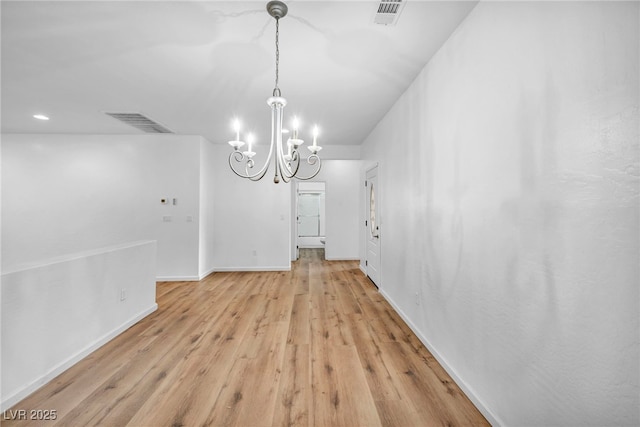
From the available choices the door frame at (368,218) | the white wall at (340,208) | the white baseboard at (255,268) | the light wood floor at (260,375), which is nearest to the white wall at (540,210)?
the light wood floor at (260,375)

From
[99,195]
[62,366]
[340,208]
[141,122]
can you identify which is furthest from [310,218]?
[62,366]

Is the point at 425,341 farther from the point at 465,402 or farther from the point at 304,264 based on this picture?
the point at 304,264

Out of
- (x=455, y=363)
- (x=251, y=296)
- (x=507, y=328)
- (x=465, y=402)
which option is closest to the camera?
(x=507, y=328)

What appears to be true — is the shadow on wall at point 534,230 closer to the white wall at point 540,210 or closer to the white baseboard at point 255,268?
the white wall at point 540,210

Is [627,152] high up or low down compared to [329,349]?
up

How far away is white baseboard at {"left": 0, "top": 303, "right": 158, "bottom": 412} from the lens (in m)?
1.68

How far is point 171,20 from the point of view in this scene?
1.82 meters

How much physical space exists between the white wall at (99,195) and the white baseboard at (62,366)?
1985 millimetres

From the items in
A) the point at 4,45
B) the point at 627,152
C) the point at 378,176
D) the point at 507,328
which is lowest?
the point at 507,328

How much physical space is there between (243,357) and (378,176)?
298 cm

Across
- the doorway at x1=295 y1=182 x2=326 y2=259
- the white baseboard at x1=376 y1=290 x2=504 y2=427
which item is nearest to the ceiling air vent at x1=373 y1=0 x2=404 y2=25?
the white baseboard at x1=376 y1=290 x2=504 y2=427

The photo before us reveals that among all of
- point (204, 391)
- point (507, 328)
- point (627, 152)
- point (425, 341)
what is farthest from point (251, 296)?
point (627, 152)

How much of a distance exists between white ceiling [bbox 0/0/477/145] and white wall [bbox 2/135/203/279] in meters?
0.97

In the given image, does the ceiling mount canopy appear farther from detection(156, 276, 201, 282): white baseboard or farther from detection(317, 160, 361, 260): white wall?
detection(317, 160, 361, 260): white wall
